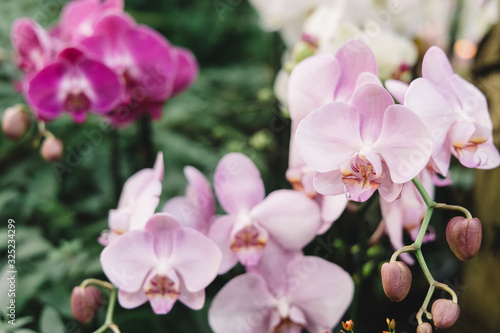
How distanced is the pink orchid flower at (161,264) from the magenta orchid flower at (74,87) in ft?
0.99

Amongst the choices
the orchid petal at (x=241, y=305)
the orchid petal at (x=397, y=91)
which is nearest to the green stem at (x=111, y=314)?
the orchid petal at (x=241, y=305)

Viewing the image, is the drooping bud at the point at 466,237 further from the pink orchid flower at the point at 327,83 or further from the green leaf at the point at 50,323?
the green leaf at the point at 50,323

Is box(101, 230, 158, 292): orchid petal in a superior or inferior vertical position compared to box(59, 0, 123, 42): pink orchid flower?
inferior

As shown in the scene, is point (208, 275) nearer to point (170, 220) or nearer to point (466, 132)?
point (170, 220)

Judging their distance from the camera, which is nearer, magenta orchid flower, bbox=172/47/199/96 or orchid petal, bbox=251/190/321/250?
orchid petal, bbox=251/190/321/250

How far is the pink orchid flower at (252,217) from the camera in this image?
0.54 metres

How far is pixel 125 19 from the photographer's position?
2.38 ft

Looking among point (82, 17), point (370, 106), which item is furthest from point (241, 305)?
point (82, 17)

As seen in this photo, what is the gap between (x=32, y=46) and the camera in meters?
0.73

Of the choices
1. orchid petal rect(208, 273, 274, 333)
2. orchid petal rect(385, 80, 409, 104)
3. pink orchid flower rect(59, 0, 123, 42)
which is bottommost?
orchid petal rect(208, 273, 274, 333)

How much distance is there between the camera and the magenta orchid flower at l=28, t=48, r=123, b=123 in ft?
2.29

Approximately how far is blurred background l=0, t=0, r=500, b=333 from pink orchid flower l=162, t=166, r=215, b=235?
0.12 metres

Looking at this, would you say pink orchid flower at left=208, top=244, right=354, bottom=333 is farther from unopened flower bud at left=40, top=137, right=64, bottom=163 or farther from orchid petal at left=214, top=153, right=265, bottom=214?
unopened flower bud at left=40, top=137, right=64, bottom=163

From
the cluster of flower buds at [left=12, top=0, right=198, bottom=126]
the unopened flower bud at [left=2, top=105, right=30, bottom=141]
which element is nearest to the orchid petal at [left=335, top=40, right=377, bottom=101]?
the cluster of flower buds at [left=12, top=0, right=198, bottom=126]
